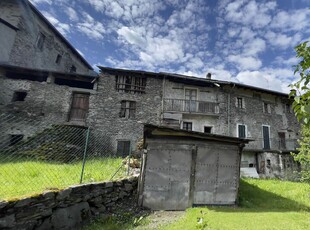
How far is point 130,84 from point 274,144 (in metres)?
15.9

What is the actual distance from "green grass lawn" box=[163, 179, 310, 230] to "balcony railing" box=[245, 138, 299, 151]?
9566 mm

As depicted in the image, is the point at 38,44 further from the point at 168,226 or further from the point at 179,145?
the point at 168,226

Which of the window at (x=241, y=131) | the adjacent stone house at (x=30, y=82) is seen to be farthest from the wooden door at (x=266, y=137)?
the adjacent stone house at (x=30, y=82)

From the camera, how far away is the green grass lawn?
5.08 m

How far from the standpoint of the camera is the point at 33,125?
15305 millimetres

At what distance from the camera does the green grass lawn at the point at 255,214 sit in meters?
5.08

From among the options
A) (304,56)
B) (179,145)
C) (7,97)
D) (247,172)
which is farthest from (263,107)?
(7,97)

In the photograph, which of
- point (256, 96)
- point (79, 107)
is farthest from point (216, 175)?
point (256, 96)

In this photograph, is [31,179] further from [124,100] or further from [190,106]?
[190,106]

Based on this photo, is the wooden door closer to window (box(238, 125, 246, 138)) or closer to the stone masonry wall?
window (box(238, 125, 246, 138))

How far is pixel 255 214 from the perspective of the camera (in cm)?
618

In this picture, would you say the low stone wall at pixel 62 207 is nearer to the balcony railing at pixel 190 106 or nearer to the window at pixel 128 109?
the window at pixel 128 109

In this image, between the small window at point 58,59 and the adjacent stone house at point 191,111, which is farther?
the small window at point 58,59

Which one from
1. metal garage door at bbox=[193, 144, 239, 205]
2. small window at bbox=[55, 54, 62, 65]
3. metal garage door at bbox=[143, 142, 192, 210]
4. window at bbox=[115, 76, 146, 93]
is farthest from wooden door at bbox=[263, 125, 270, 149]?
small window at bbox=[55, 54, 62, 65]
